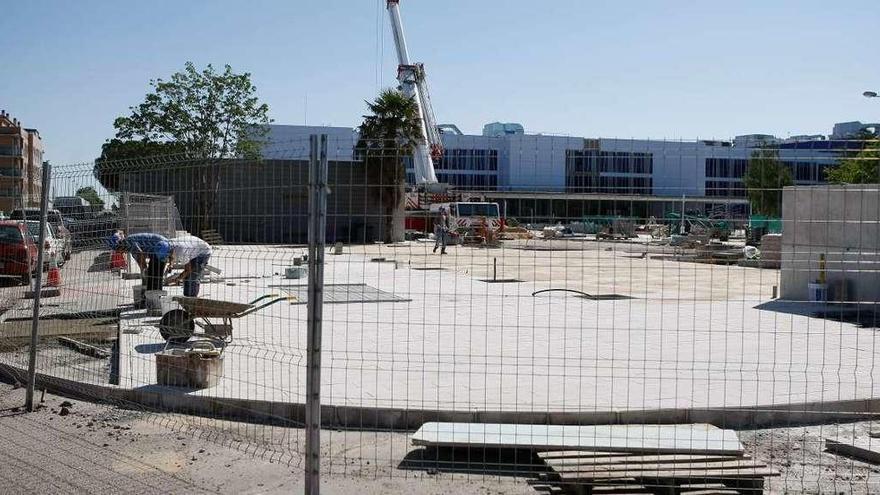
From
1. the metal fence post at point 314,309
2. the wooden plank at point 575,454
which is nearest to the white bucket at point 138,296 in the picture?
the wooden plank at point 575,454

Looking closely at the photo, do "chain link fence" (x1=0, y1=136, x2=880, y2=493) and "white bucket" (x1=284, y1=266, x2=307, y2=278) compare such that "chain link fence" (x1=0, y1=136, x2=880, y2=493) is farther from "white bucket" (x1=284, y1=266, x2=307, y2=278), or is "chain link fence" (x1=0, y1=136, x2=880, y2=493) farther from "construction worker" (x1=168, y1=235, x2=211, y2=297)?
"white bucket" (x1=284, y1=266, x2=307, y2=278)

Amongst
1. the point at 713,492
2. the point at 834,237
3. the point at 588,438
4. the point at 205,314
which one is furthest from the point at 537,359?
the point at 834,237

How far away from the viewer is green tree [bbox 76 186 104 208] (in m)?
10.7

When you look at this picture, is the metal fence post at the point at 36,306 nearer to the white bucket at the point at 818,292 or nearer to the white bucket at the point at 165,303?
the white bucket at the point at 165,303

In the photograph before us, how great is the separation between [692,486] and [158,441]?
4240 millimetres

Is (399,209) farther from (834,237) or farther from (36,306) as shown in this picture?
(834,237)

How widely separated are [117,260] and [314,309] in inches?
365

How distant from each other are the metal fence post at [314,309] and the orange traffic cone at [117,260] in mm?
8488

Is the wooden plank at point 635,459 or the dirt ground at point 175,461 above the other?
the wooden plank at point 635,459

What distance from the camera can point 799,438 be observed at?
7672 millimetres

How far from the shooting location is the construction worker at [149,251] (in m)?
13.4

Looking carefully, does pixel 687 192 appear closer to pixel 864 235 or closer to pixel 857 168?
pixel 864 235

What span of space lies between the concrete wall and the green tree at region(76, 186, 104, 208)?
1109 centimetres

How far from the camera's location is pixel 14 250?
22.0m
